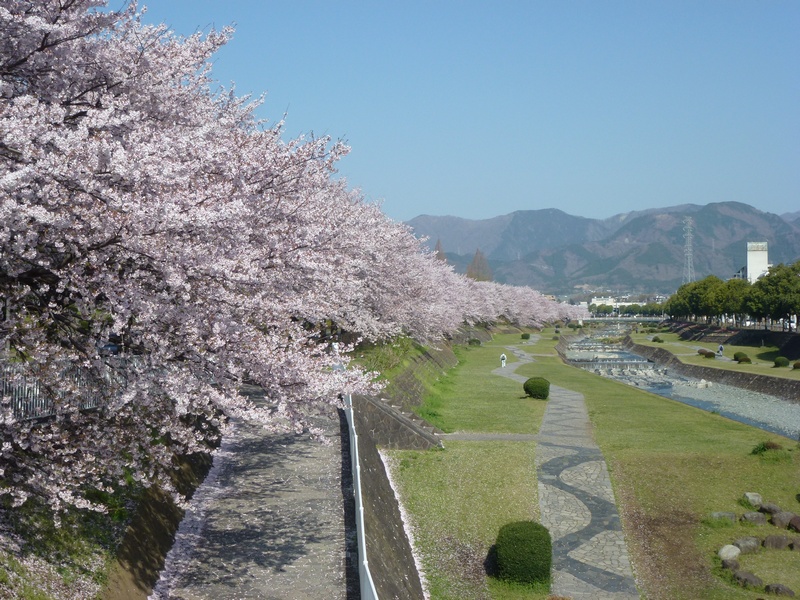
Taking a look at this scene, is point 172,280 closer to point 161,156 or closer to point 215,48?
point 161,156

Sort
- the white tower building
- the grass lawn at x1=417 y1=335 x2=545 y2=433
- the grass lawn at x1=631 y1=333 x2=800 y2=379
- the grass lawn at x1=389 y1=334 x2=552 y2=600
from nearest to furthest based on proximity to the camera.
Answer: the grass lawn at x1=389 y1=334 x2=552 y2=600 < the grass lawn at x1=417 y1=335 x2=545 y2=433 < the grass lawn at x1=631 y1=333 x2=800 y2=379 < the white tower building

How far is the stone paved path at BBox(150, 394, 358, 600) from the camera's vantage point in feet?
36.4

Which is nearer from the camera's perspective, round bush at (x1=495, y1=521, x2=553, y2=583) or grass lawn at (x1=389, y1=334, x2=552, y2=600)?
round bush at (x1=495, y1=521, x2=553, y2=583)

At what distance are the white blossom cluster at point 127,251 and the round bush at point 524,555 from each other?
19.8ft

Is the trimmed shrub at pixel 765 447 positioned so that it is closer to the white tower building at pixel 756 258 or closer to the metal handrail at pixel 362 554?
the metal handrail at pixel 362 554

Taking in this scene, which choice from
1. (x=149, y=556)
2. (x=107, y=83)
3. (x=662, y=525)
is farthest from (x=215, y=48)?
(x=662, y=525)

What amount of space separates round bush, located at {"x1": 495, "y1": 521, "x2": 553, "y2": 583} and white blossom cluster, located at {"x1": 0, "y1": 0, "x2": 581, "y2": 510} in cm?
604

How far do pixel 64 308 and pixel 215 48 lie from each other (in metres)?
5.41

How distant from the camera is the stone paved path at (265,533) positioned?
11.1 m

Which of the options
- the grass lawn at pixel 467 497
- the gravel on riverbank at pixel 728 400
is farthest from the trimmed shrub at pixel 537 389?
the gravel on riverbank at pixel 728 400

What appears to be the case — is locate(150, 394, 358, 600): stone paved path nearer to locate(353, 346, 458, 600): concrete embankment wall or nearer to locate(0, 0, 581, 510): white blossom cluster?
locate(353, 346, 458, 600): concrete embankment wall

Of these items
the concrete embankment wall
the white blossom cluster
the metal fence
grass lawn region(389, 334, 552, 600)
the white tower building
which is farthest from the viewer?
the white tower building

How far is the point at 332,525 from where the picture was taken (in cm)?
1353

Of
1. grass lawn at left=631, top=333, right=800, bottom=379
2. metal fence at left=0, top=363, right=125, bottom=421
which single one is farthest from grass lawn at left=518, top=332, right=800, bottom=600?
grass lawn at left=631, top=333, right=800, bottom=379
